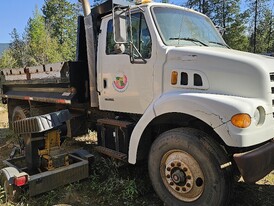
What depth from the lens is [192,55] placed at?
136 inches

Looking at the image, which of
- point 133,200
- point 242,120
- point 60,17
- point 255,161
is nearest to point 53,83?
point 133,200

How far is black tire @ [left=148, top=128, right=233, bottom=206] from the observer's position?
120 inches

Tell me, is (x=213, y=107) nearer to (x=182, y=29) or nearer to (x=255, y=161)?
(x=255, y=161)

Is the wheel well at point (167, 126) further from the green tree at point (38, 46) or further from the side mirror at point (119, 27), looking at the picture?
the green tree at point (38, 46)

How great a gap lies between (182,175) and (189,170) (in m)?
0.12

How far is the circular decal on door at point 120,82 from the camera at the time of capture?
4219 millimetres

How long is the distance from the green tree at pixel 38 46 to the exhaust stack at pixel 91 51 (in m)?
25.7

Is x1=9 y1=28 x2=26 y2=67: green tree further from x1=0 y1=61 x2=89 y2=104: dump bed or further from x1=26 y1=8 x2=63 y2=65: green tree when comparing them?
x1=0 y1=61 x2=89 y2=104: dump bed

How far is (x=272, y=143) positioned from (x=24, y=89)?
5.46 meters

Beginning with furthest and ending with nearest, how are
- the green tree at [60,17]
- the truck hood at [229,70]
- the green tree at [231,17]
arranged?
the green tree at [60,17] < the green tree at [231,17] < the truck hood at [229,70]

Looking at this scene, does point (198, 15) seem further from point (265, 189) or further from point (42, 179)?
point (42, 179)

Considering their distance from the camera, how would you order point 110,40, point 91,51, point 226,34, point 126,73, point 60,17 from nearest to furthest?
1. point 126,73
2. point 110,40
3. point 91,51
4. point 226,34
5. point 60,17

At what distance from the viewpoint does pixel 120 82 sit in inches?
170

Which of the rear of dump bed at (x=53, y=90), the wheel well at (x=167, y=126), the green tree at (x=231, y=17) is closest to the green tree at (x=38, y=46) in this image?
the green tree at (x=231, y=17)
